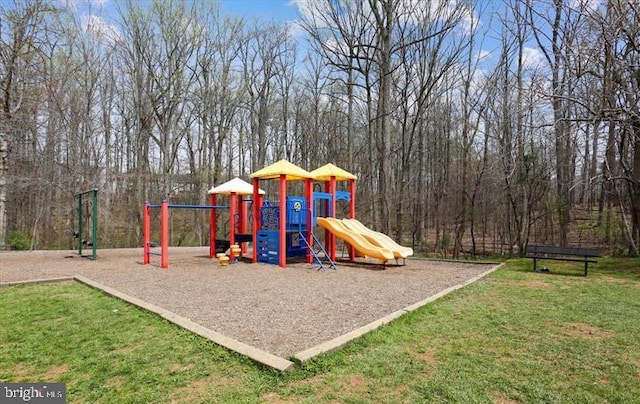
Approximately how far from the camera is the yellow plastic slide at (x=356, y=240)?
870cm

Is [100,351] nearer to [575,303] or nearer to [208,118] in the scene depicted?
[575,303]

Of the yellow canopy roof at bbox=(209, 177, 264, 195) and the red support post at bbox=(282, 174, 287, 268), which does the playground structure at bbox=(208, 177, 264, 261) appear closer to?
the yellow canopy roof at bbox=(209, 177, 264, 195)

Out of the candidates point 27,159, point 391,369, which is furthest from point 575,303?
point 27,159

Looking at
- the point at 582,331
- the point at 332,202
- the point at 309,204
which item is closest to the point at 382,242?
the point at 332,202

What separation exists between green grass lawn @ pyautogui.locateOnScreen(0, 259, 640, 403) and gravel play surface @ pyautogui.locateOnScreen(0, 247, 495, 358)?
513 mm

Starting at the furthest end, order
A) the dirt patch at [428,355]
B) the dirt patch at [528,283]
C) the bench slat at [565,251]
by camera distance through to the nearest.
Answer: the bench slat at [565,251], the dirt patch at [528,283], the dirt patch at [428,355]

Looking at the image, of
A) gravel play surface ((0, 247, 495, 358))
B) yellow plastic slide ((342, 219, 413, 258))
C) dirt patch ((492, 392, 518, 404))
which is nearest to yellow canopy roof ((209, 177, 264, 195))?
gravel play surface ((0, 247, 495, 358))

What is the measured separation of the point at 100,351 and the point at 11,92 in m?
13.2

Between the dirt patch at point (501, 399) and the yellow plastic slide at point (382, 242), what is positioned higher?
the yellow plastic slide at point (382, 242)

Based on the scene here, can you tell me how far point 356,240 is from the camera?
9.25 meters

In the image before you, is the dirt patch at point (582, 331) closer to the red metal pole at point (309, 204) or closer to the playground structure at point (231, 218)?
the red metal pole at point (309, 204)

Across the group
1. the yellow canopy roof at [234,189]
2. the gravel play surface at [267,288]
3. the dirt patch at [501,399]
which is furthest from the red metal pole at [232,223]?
the dirt patch at [501,399]

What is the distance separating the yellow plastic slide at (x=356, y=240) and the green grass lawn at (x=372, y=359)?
3.49 metres

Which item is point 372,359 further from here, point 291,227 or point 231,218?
point 231,218
